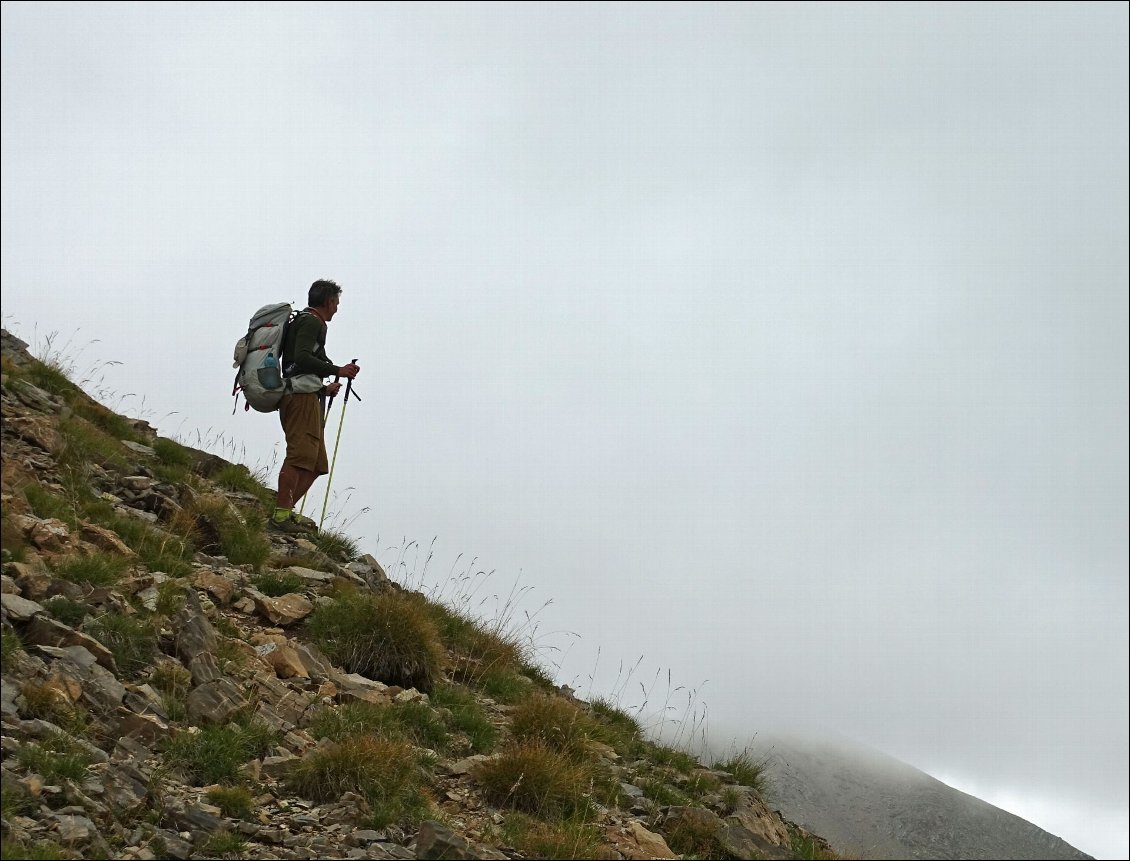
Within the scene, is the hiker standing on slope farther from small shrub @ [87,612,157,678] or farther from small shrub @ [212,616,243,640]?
small shrub @ [87,612,157,678]

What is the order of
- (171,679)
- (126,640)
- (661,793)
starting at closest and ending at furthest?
(171,679) < (126,640) < (661,793)

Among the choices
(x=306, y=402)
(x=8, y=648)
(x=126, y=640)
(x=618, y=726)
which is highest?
→ (x=306, y=402)

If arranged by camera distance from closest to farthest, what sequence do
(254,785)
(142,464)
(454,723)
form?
(254,785), (454,723), (142,464)

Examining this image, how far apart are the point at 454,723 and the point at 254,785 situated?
2372 millimetres

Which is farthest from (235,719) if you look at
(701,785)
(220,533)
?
(701,785)

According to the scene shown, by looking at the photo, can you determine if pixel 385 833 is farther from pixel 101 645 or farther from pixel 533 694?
pixel 533 694

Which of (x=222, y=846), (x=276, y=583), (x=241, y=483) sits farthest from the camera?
(x=241, y=483)

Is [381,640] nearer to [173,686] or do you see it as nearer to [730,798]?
[173,686]

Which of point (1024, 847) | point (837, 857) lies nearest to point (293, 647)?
point (837, 857)

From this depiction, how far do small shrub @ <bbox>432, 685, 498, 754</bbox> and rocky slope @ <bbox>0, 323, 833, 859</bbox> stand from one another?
29 mm

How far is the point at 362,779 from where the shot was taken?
22.1 feet

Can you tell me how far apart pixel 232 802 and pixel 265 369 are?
6.19 meters

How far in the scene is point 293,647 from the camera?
8742 millimetres

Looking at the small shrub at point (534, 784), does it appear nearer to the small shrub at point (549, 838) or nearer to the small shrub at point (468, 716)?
the small shrub at point (549, 838)
